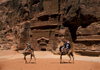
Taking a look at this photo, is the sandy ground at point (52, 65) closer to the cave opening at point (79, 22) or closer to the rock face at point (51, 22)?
the rock face at point (51, 22)

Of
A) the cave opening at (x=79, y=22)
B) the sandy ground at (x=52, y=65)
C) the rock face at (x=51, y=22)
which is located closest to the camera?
the sandy ground at (x=52, y=65)

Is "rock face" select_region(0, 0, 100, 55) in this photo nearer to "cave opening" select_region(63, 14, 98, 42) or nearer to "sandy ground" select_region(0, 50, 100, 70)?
"cave opening" select_region(63, 14, 98, 42)

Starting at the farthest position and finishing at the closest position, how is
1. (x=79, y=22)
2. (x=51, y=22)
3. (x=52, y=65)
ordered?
1. (x=51, y=22)
2. (x=79, y=22)
3. (x=52, y=65)

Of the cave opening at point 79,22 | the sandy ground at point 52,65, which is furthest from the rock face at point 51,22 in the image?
the sandy ground at point 52,65

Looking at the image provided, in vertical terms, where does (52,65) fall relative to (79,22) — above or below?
below

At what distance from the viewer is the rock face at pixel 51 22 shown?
15.1m

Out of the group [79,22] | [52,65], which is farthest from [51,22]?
[52,65]

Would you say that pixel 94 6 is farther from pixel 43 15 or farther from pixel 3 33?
pixel 3 33

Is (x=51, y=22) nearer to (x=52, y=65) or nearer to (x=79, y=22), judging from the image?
(x=79, y=22)

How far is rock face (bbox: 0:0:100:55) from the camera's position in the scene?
15.1 metres

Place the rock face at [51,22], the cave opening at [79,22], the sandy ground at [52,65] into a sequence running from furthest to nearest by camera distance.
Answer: the cave opening at [79,22] → the rock face at [51,22] → the sandy ground at [52,65]

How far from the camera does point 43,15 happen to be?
22.8 metres

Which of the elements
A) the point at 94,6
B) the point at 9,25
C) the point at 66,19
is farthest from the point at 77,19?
the point at 9,25

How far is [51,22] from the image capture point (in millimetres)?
21938
